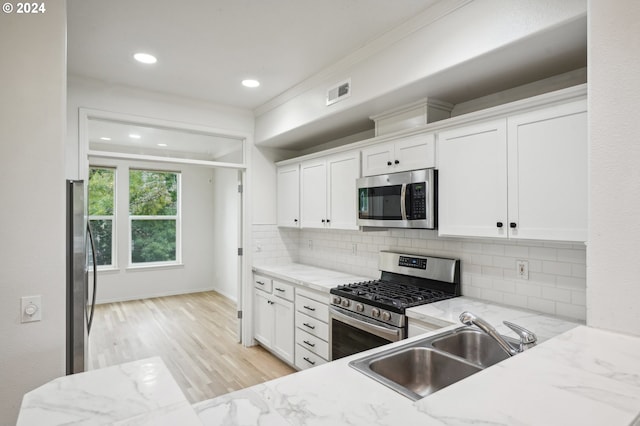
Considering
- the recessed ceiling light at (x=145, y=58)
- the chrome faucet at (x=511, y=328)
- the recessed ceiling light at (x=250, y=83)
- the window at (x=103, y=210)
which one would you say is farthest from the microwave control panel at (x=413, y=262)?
the window at (x=103, y=210)

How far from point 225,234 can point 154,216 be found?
136 cm

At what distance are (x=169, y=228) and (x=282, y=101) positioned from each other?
425 centimetres

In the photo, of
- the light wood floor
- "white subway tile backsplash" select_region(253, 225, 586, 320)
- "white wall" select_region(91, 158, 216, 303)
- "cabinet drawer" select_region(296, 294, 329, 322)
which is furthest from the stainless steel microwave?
"white wall" select_region(91, 158, 216, 303)

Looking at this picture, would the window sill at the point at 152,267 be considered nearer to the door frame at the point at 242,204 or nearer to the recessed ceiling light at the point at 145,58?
the door frame at the point at 242,204

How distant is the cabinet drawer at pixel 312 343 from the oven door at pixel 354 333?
5.1 inches

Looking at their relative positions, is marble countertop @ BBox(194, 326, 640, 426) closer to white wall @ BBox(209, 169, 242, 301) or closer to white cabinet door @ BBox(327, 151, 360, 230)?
white cabinet door @ BBox(327, 151, 360, 230)

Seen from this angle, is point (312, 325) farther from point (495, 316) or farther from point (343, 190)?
point (495, 316)

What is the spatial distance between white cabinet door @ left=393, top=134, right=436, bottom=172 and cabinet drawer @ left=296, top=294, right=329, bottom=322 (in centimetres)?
132

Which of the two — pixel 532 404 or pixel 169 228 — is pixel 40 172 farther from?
pixel 169 228

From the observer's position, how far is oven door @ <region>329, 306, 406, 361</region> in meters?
2.30

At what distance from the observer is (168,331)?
472 centimetres

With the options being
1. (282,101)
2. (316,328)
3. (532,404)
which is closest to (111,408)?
(532,404)

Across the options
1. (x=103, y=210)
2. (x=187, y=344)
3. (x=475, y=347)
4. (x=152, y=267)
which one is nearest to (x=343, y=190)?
(x=475, y=347)

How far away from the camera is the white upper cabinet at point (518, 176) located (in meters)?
1.78
